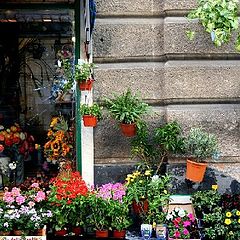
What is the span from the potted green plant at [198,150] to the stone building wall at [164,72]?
10.5 inches

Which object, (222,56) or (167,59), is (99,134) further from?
(222,56)

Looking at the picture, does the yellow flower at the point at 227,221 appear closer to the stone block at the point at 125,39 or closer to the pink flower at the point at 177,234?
the pink flower at the point at 177,234

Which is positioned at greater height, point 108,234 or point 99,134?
point 99,134

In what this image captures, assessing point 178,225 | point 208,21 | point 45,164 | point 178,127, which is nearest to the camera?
point 208,21

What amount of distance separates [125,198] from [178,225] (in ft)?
2.05

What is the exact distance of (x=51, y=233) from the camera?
6586 millimetres

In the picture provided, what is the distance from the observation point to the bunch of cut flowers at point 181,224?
6.23m

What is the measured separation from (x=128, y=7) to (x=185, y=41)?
760 mm

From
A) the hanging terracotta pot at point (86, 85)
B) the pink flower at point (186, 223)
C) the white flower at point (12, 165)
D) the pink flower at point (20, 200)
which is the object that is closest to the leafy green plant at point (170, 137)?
the pink flower at point (186, 223)

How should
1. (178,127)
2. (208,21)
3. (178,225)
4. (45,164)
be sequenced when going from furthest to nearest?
1. (45,164)
2. (178,127)
3. (178,225)
4. (208,21)

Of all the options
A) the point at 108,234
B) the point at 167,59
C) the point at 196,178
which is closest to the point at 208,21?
the point at 167,59

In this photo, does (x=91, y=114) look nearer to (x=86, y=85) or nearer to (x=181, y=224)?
(x=86, y=85)

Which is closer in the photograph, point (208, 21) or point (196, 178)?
point (208, 21)

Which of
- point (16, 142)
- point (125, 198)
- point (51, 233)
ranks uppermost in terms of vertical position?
point (16, 142)
